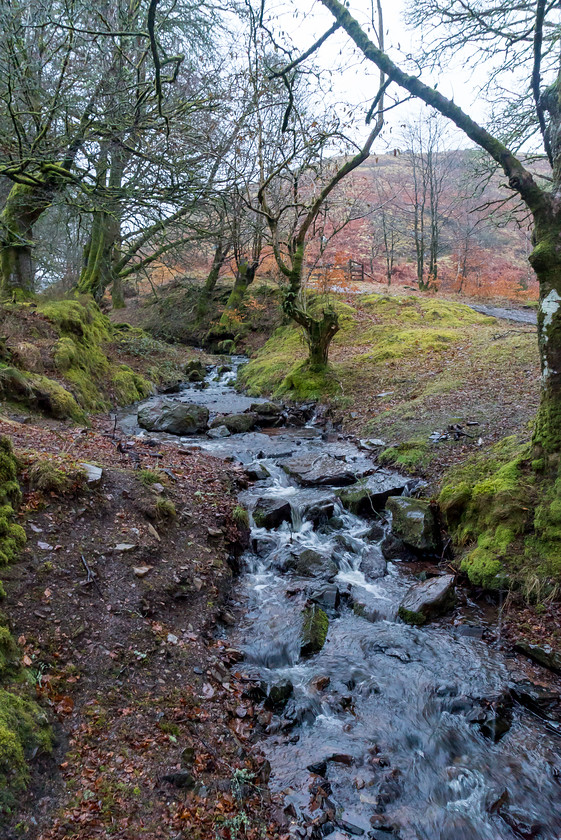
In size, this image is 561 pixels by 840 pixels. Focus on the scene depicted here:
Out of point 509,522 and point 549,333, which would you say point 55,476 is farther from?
point 549,333

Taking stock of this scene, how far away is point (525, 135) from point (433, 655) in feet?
24.2

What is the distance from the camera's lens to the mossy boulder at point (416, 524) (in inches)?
217

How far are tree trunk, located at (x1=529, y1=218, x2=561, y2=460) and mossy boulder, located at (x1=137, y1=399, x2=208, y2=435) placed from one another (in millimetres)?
6984

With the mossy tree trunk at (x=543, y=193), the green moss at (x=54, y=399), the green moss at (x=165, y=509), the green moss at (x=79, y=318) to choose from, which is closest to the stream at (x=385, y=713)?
the green moss at (x=165, y=509)

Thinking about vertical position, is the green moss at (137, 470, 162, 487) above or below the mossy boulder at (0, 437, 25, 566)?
below

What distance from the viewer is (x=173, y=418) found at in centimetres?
998

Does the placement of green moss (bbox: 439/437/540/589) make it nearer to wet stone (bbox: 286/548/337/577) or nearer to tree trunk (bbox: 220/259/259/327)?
wet stone (bbox: 286/548/337/577)

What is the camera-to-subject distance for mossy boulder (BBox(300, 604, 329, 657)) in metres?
4.09

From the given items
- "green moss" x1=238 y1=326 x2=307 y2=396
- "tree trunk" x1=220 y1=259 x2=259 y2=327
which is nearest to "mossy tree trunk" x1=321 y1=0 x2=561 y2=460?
"green moss" x1=238 y1=326 x2=307 y2=396

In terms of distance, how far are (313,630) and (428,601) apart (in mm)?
1214

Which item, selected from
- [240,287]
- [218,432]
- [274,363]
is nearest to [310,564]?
[218,432]

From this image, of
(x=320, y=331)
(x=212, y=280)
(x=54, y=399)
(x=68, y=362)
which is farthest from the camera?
(x=212, y=280)

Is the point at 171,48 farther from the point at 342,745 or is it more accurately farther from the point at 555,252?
the point at 342,745

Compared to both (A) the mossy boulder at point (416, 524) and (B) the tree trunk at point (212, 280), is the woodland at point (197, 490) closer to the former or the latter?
(A) the mossy boulder at point (416, 524)
